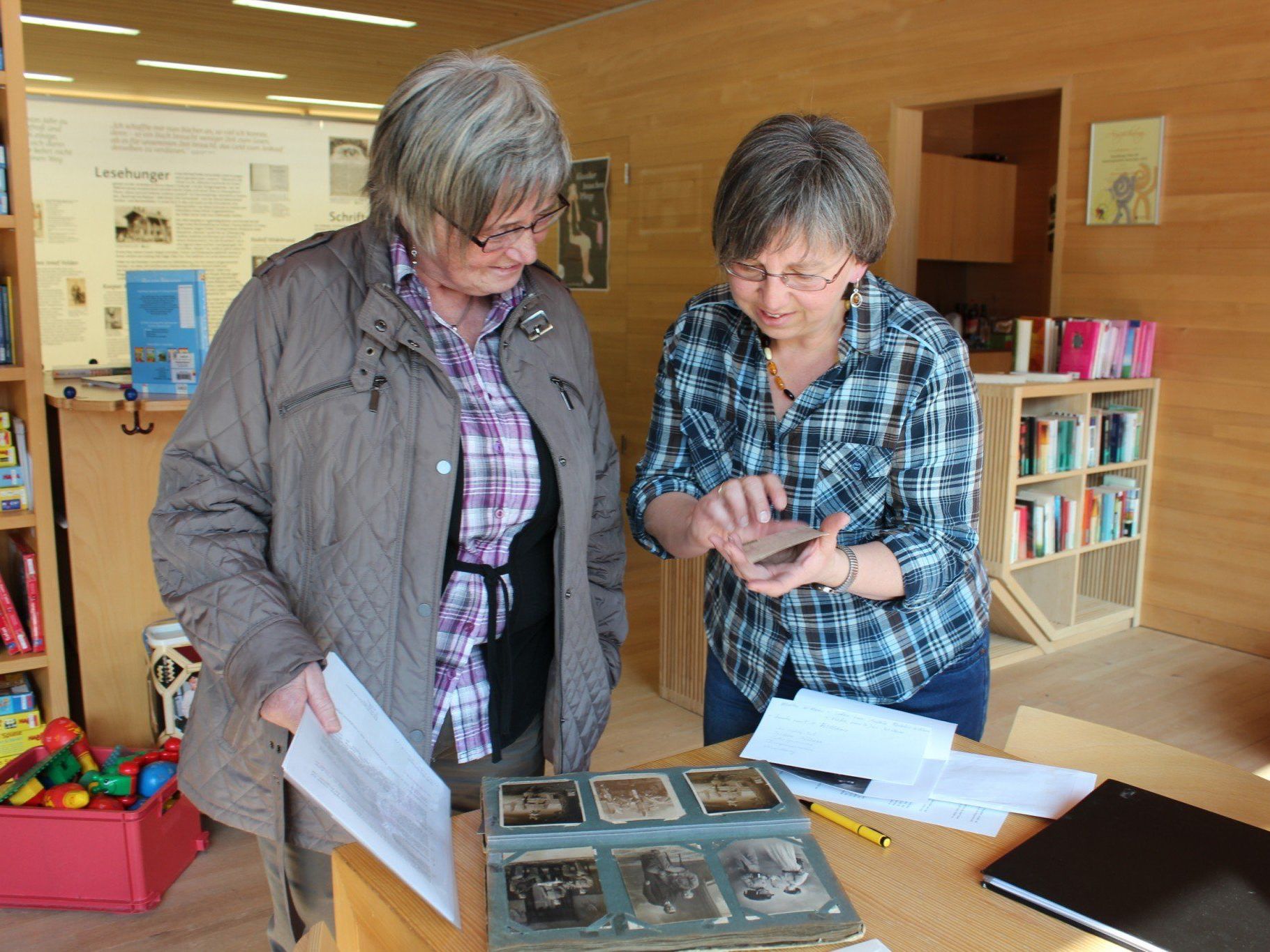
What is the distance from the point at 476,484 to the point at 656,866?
58cm

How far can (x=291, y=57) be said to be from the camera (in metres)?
8.57

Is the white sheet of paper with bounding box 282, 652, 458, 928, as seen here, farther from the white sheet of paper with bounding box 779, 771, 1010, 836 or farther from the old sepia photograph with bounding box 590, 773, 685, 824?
the white sheet of paper with bounding box 779, 771, 1010, 836

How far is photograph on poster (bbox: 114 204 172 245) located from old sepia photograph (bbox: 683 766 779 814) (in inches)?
335

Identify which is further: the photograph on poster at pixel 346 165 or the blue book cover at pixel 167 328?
the photograph on poster at pixel 346 165

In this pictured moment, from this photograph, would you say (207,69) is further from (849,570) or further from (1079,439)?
(849,570)

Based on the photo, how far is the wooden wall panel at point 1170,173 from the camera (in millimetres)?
4344

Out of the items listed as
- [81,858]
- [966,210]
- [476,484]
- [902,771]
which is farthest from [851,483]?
[966,210]

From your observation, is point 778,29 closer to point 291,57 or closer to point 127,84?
point 291,57

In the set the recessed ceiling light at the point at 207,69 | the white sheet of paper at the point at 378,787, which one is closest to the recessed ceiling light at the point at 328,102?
the recessed ceiling light at the point at 207,69

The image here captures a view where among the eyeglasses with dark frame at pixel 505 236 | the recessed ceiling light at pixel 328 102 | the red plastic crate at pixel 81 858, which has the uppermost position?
the recessed ceiling light at pixel 328 102

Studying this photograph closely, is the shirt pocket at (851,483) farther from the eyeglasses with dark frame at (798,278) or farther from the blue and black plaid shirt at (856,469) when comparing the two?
the eyeglasses with dark frame at (798,278)

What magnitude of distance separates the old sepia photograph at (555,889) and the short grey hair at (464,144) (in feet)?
2.50

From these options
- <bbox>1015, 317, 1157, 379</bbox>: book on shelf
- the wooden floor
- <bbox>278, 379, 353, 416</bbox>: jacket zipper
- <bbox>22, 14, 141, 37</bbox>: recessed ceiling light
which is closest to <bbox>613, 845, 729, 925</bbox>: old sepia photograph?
<bbox>278, 379, 353, 416</bbox>: jacket zipper

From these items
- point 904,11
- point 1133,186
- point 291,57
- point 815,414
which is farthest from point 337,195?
point 815,414
